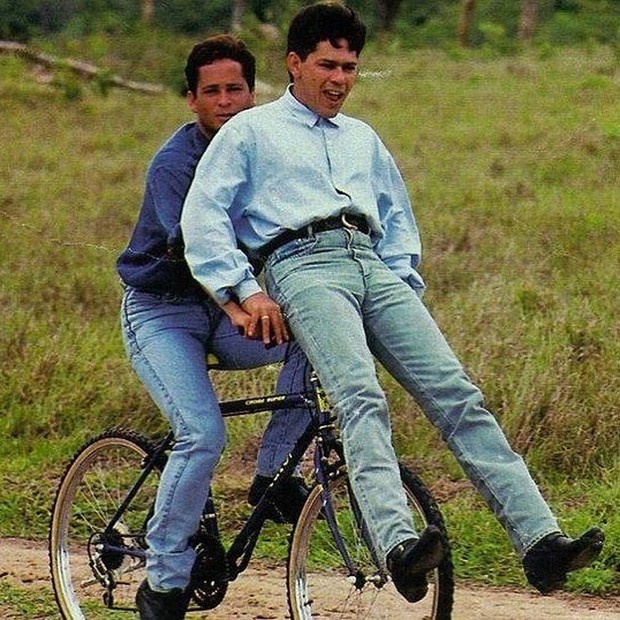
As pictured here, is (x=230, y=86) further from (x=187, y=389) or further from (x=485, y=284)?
(x=485, y=284)

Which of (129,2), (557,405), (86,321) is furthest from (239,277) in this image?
(129,2)

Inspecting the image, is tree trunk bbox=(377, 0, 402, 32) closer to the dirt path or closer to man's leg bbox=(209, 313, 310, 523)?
the dirt path

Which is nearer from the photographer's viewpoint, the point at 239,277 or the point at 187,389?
the point at 239,277

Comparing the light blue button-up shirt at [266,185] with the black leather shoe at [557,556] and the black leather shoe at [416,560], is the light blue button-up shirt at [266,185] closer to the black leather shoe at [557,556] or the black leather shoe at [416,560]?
the black leather shoe at [416,560]

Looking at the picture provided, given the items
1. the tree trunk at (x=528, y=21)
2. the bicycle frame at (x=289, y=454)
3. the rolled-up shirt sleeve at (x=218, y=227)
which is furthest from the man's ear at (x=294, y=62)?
the tree trunk at (x=528, y=21)

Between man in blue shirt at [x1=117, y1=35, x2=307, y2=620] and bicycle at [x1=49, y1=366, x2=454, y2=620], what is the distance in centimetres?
13

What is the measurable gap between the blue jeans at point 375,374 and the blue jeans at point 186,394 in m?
0.39

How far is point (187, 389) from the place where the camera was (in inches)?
170

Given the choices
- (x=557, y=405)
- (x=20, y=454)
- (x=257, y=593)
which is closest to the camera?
(x=257, y=593)

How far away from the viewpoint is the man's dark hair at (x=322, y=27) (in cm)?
416

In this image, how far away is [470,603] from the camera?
17.0 feet

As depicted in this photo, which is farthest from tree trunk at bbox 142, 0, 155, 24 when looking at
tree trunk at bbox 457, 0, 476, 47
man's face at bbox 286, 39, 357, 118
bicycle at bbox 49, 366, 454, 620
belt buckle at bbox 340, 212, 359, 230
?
belt buckle at bbox 340, 212, 359, 230

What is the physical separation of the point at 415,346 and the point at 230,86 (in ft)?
3.50

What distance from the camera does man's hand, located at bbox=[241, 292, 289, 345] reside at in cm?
401
